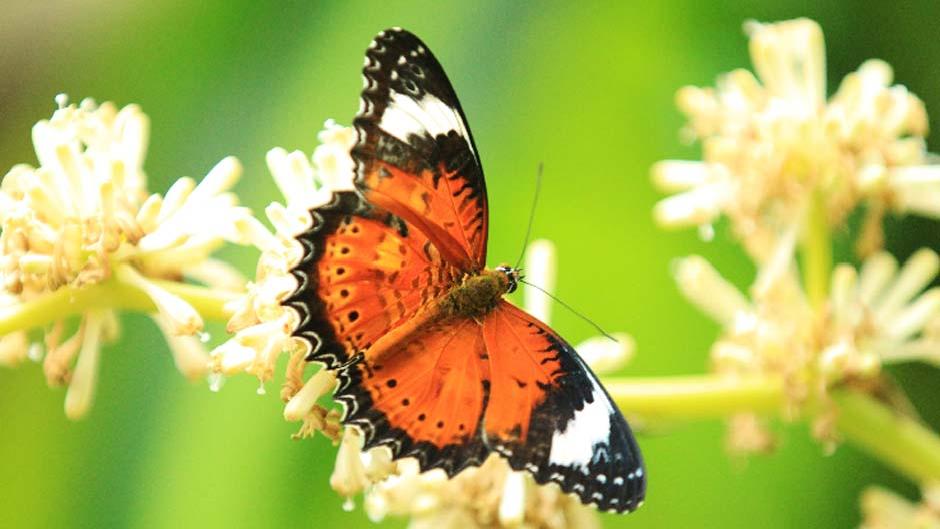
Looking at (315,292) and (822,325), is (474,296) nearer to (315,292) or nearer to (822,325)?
(315,292)

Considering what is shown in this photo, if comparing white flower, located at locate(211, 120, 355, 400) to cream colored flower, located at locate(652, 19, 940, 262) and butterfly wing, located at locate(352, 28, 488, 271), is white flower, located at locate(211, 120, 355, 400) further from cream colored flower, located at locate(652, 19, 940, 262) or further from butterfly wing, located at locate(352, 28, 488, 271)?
cream colored flower, located at locate(652, 19, 940, 262)

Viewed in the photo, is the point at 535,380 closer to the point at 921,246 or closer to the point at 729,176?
the point at 729,176

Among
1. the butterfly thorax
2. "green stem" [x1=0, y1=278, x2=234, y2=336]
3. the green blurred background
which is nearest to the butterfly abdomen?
the butterfly thorax

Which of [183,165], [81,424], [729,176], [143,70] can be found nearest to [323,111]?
[183,165]

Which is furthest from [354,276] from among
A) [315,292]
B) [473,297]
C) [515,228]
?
[515,228]

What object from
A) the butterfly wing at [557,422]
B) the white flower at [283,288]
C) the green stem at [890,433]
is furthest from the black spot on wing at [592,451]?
the green stem at [890,433]
